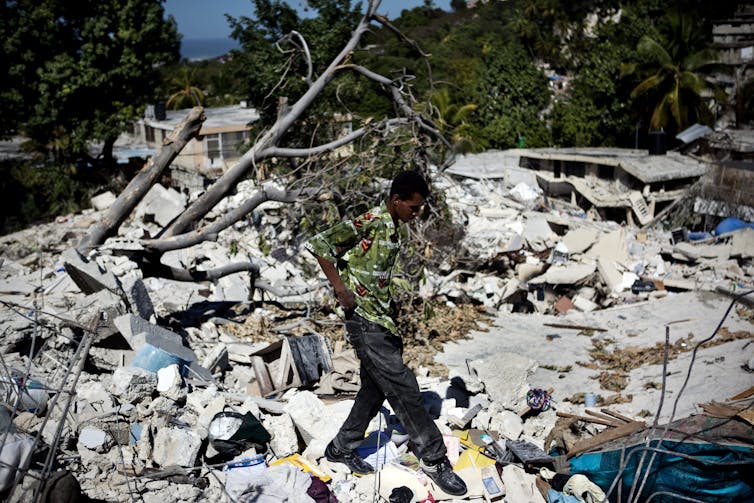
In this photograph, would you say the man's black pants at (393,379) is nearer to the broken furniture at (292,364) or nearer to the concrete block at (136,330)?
the broken furniture at (292,364)

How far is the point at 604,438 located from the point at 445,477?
3.14 ft

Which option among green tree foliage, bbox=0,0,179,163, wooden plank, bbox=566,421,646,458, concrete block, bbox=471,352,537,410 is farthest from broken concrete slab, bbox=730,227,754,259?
green tree foliage, bbox=0,0,179,163

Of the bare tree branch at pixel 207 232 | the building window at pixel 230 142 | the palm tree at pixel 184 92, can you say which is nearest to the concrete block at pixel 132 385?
the bare tree branch at pixel 207 232

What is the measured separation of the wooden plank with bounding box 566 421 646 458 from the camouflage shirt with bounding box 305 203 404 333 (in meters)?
1.29

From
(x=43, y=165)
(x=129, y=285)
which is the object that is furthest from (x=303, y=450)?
(x=43, y=165)

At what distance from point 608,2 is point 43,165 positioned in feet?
136

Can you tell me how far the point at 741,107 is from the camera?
2555 centimetres

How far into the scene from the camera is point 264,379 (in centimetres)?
510

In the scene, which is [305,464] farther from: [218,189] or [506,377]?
[218,189]

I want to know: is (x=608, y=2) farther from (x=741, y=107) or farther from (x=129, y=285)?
(x=129, y=285)

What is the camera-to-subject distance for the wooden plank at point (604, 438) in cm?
382

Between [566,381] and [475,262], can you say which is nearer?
[566,381]

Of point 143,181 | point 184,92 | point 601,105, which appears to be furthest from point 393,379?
point 184,92

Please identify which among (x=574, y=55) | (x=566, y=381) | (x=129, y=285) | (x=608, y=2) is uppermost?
(x=608, y=2)
